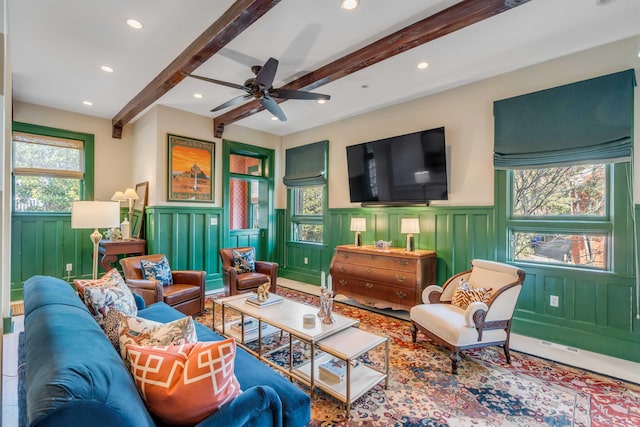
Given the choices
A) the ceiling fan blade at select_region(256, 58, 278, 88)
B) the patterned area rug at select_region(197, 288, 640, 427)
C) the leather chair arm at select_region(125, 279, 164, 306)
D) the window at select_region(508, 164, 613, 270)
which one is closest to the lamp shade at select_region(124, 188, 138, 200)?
the leather chair arm at select_region(125, 279, 164, 306)

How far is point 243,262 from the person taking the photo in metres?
4.49

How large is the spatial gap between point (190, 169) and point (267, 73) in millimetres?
2737

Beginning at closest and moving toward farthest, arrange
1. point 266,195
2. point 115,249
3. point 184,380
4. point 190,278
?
1. point 184,380
2. point 190,278
3. point 115,249
4. point 266,195

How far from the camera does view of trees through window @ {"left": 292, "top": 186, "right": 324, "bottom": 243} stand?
18.3 ft

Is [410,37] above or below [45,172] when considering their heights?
above

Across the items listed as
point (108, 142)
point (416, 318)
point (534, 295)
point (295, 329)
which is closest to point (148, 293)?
point (295, 329)

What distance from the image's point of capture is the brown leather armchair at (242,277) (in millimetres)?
4082

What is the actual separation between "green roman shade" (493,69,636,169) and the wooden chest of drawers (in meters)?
1.47

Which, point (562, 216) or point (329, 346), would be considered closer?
point (329, 346)

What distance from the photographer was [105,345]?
1.22 meters

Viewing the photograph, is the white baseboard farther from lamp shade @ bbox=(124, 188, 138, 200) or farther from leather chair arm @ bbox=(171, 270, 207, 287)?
lamp shade @ bbox=(124, 188, 138, 200)

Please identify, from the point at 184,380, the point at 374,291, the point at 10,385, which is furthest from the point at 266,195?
the point at 184,380

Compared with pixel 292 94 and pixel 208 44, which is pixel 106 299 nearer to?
pixel 208 44

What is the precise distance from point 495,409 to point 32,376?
8.32 ft
